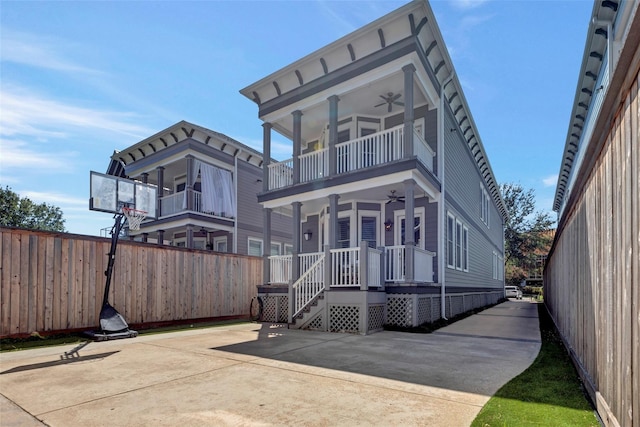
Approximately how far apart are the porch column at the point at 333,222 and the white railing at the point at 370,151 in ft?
2.89

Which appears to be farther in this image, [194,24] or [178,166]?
[178,166]

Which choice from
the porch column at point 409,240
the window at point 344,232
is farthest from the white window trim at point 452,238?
the window at point 344,232

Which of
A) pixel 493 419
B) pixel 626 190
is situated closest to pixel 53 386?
pixel 493 419

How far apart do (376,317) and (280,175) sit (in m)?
5.82

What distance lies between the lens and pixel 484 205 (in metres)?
21.0

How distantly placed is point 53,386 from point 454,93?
12.8 metres

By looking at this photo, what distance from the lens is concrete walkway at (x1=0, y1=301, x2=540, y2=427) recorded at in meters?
3.34

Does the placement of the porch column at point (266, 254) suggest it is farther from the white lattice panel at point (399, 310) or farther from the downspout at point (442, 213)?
the downspout at point (442, 213)

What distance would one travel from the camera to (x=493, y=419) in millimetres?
3182

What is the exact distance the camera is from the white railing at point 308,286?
9.94 metres

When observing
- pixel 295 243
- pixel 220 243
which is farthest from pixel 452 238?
pixel 220 243

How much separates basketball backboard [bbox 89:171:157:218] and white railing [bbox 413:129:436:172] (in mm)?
7500

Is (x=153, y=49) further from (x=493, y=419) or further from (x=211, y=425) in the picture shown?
(x=493, y=419)

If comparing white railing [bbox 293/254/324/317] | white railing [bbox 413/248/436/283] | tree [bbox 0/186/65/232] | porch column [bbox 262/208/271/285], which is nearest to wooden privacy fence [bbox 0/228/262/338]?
porch column [bbox 262/208/271/285]
